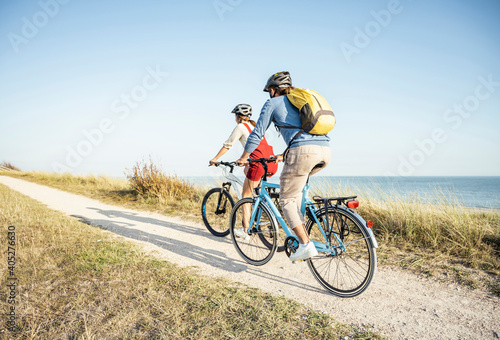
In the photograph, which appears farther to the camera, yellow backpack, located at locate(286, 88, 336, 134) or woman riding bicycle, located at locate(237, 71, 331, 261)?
woman riding bicycle, located at locate(237, 71, 331, 261)

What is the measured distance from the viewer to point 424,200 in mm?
5422

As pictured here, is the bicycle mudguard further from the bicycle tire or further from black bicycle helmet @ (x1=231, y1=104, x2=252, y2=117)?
the bicycle tire

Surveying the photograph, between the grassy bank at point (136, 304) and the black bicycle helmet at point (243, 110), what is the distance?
2761 mm

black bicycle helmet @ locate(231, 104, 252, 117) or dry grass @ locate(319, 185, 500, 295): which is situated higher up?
black bicycle helmet @ locate(231, 104, 252, 117)

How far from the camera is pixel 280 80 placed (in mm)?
3115

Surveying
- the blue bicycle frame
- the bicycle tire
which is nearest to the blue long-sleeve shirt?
the blue bicycle frame

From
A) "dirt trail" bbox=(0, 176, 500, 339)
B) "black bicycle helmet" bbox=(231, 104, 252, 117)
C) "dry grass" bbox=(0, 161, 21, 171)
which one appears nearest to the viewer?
"dirt trail" bbox=(0, 176, 500, 339)

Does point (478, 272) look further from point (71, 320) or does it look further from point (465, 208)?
point (71, 320)

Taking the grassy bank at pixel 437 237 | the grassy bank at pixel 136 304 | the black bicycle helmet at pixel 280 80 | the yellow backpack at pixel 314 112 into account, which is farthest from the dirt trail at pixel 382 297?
the black bicycle helmet at pixel 280 80

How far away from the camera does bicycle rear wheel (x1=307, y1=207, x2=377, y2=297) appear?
2846 millimetres

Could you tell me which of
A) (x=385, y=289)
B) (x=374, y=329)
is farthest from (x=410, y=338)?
(x=385, y=289)

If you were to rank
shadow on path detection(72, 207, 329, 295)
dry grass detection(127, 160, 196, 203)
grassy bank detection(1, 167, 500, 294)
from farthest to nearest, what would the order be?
1. dry grass detection(127, 160, 196, 203)
2. shadow on path detection(72, 207, 329, 295)
3. grassy bank detection(1, 167, 500, 294)

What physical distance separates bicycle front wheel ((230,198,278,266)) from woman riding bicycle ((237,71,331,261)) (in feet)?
2.51

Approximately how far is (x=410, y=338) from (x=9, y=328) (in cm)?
335
